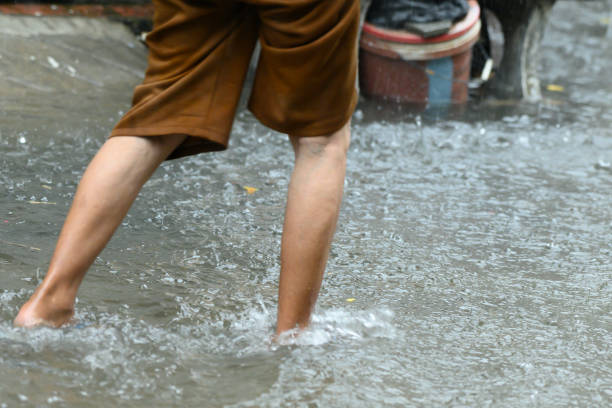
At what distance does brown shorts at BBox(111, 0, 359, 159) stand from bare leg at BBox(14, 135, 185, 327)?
7 cm

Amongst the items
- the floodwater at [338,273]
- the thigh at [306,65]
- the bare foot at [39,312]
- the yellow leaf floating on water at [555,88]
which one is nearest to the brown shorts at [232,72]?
the thigh at [306,65]

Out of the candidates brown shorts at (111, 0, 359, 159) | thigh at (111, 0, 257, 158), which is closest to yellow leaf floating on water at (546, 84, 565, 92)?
brown shorts at (111, 0, 359, 159)

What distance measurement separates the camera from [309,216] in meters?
1.85

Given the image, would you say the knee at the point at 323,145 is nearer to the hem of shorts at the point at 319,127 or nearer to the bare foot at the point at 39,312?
the hem of shorts at the point at 319,127

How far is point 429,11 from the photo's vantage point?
5.23 m

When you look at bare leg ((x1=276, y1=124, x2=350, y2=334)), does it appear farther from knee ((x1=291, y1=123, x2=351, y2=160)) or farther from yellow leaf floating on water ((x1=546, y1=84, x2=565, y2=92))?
yellow leaf floating on water ((x1=546, y1=84, x2=565, y2=92))

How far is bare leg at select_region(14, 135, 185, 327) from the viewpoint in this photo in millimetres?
1761

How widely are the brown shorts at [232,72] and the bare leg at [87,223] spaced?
70 mm

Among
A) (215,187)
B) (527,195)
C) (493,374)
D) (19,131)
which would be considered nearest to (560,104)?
(527,195)

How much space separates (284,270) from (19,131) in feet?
7.51

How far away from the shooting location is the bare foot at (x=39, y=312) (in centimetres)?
176

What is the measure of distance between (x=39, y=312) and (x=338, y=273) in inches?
39.6

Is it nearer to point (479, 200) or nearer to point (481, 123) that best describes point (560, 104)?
point (481, 123)

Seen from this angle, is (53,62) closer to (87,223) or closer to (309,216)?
(87,223)
